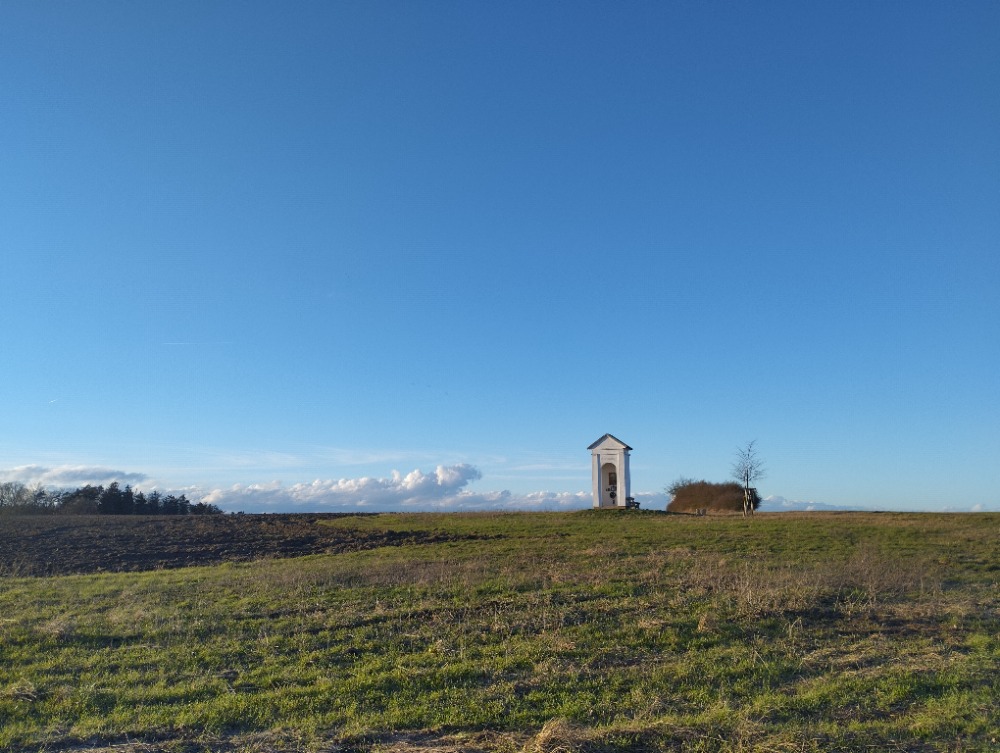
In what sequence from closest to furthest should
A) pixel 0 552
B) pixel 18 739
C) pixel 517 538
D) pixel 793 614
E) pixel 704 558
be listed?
pixel 18 739, pixel 793 614, pixel 704 558, pixel 0 552, pixel 517 538

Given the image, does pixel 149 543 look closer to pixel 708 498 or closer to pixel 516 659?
pixel 516 659

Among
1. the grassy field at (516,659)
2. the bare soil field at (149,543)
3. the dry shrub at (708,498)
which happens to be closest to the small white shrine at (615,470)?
the dry shrub at (708,498)

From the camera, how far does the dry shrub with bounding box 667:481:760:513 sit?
2301 inches

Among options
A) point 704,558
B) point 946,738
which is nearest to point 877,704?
point 946,738

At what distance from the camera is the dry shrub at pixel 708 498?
192 ft

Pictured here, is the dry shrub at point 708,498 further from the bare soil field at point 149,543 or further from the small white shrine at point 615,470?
the bare soil field at point 149,543

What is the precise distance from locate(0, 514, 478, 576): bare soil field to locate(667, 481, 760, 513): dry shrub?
106ft

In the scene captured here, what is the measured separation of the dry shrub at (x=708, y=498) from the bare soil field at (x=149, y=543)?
32.4 m

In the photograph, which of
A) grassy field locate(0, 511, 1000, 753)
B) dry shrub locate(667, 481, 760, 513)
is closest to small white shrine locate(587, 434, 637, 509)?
dry shrub locate(667, 481, 760, 513)

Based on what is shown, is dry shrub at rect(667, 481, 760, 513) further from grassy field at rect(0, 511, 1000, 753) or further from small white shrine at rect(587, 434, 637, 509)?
grassy field at rect(0, 511, 1000, 753)

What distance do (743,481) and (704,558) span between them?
123 ft

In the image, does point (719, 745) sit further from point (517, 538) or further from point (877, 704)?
point (517, 538)

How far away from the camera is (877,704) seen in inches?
312

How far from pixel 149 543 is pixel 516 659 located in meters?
26.8
